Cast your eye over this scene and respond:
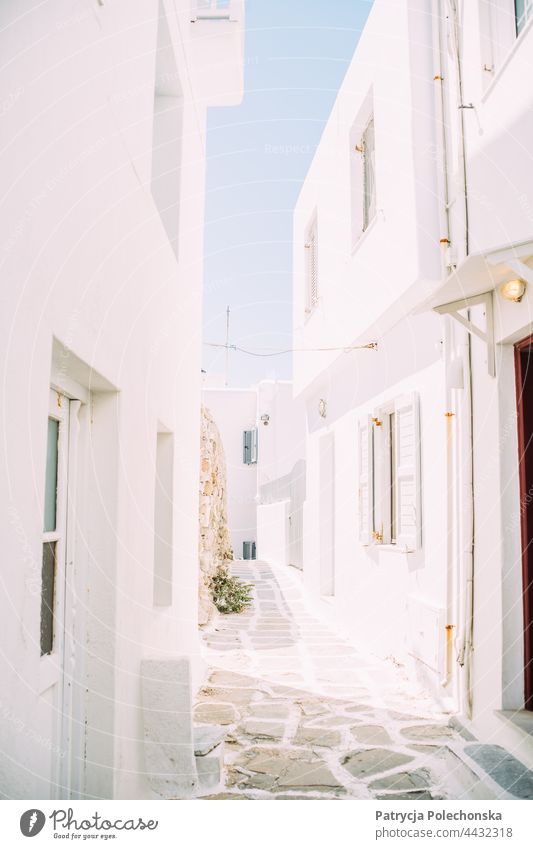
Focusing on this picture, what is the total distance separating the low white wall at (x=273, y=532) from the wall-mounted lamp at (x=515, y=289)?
41.9 feet

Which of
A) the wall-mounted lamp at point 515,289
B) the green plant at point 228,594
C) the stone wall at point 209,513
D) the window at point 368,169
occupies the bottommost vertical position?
the green plant at point 228,594

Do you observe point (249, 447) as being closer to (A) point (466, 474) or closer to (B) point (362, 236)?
(B) point (362, 236)

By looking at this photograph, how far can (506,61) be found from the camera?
14.5ft

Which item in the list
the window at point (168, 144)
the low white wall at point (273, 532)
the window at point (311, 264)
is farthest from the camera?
the low white wall at point (273, 532)

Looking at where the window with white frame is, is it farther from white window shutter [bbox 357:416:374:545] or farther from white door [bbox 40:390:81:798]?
white door [bbox 40:390:81:798]

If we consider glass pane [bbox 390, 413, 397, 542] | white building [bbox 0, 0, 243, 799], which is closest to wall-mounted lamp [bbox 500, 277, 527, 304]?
white building [bbox 0, 0, 243, 799]

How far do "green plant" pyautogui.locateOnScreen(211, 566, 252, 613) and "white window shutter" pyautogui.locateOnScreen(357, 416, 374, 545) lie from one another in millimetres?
3329

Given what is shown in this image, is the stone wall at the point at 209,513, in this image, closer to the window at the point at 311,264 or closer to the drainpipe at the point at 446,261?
the window at the point at 311,264

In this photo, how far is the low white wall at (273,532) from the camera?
55.5 ft

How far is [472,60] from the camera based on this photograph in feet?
16.7

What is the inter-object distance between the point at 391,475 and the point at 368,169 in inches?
146

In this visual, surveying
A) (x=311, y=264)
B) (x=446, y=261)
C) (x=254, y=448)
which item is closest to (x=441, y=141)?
(x=446, y=261)

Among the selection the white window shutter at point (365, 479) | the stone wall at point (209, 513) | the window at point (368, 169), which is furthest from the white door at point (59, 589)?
the stone wall at point (209, 513)
